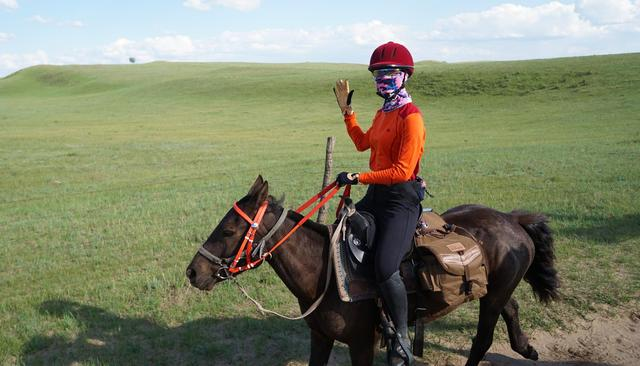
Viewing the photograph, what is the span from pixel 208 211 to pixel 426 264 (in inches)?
347

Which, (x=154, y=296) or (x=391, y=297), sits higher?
(x=391, y=297)

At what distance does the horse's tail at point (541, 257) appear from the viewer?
5.56 m

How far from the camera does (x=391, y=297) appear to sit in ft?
14.3

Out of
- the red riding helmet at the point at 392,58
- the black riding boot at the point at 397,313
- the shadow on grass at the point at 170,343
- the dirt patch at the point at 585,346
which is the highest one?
the red riding helmet at the point at 392,58

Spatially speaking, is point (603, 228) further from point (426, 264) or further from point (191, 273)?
point (191, 273)

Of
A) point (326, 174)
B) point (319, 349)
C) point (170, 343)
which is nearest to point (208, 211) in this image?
point (326, 174)

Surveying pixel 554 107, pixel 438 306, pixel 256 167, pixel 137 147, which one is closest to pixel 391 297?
pixel 438 306

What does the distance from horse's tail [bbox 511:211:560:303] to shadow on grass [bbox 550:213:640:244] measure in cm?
405

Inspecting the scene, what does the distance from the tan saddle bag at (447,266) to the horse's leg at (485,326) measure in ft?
1.32

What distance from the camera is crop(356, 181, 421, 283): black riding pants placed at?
14.1 ft

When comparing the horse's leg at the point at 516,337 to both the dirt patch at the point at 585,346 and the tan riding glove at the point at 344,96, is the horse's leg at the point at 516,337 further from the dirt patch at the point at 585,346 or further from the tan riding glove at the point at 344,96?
the tan riding glove at the point at 344,96

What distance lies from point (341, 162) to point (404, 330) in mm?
16850

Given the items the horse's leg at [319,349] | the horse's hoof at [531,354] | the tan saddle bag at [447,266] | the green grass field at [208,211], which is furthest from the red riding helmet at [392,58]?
the horse's hoof at [531,354]

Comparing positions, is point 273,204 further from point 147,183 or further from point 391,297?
point 147,183
